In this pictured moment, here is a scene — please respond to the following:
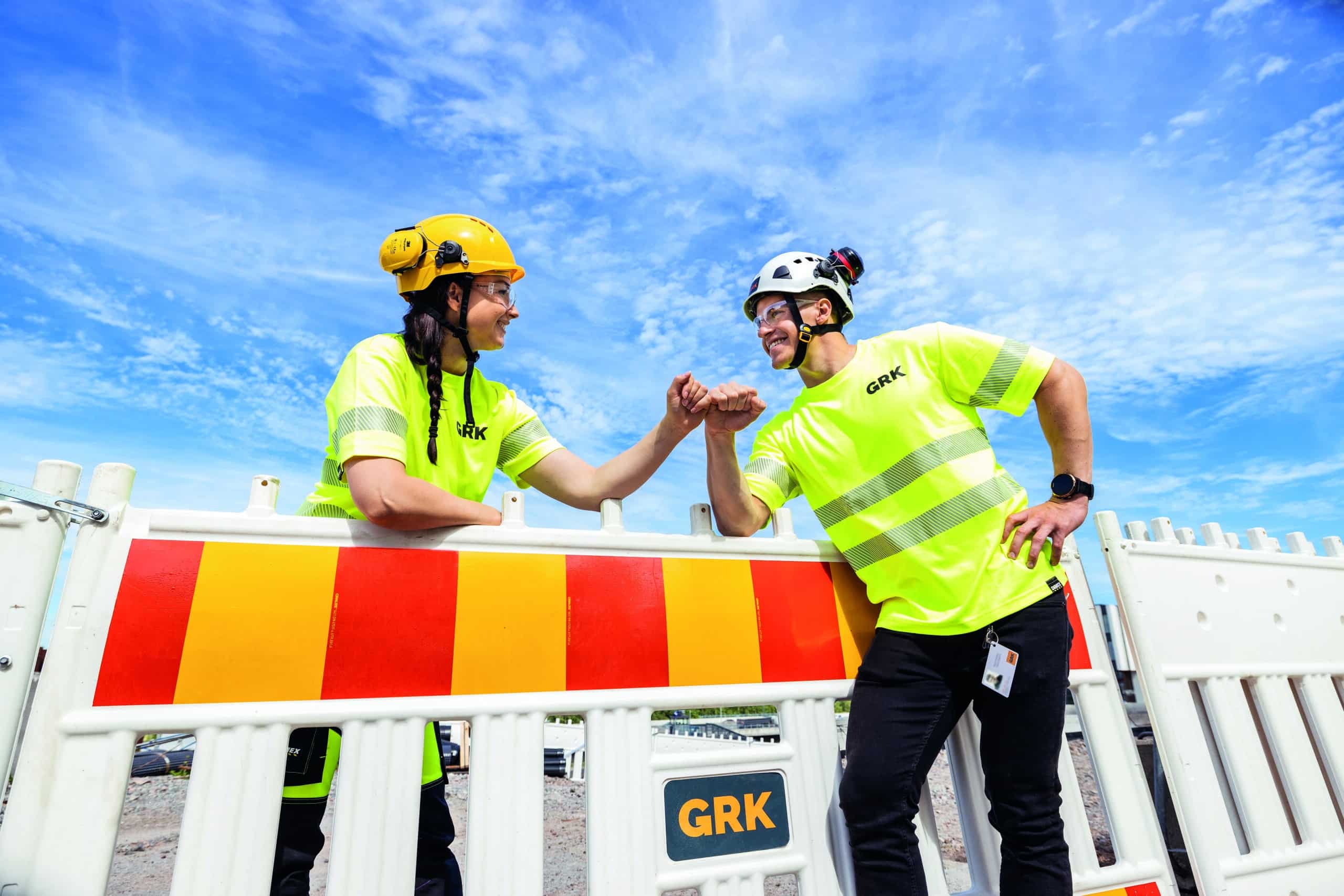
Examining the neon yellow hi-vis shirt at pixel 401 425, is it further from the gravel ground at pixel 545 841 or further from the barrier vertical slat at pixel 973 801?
the barrier vertical slat at pixel 973 801

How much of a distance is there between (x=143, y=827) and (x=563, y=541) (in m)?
5.63

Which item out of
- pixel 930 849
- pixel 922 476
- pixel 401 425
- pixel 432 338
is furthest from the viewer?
pixel 432 338

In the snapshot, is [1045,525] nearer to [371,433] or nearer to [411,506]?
[411,506]

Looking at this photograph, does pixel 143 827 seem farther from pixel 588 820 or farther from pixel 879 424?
pixel 879 424

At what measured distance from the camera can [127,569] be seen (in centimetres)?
188

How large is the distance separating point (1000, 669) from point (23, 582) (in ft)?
8.53

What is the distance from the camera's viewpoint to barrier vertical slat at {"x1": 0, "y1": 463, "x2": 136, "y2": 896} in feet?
5.39

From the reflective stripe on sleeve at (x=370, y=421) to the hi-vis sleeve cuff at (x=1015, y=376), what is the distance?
1932 mm

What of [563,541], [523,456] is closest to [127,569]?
[563,541]

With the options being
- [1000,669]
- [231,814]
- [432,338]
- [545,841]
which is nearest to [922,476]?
[1000,669]

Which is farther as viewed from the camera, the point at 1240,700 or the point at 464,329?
the point at 1240,700

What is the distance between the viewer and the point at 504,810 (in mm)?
1938

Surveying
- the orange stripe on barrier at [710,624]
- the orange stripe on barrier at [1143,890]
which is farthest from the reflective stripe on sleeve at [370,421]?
the orange stripe on barrier at [1143,890]

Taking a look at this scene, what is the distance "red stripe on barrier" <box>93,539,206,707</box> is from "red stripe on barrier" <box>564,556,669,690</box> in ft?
3.25
